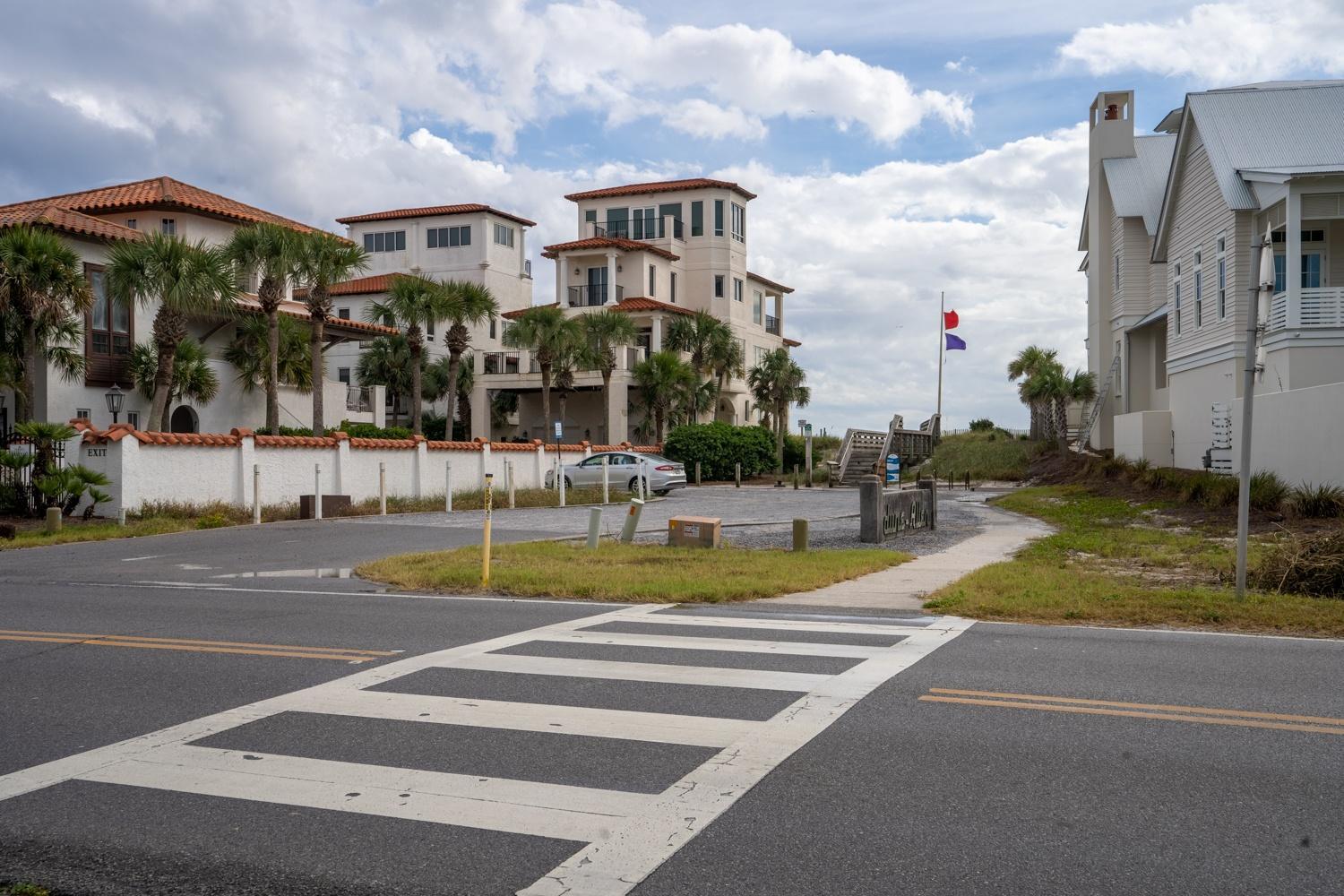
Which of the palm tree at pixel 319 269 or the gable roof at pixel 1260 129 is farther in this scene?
the palm tree at pixel 319 269

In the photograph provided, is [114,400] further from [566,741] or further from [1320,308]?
[1320,308]

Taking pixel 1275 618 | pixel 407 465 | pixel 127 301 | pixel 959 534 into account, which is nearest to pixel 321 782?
pixel 1275 618

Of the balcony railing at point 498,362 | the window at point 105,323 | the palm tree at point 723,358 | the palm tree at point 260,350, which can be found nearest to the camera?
the window at point 105,323

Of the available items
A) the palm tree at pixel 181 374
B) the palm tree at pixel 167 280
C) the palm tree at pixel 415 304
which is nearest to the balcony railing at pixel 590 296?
the palm tree at pixel 415 304

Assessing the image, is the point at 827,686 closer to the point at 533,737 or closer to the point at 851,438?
the point at 533,737

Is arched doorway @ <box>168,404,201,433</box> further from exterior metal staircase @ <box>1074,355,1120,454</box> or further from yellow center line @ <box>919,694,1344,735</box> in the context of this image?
yellow center line @ <box>919,694,1344,735</box>

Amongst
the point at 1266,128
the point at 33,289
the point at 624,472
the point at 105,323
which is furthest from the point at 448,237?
the point at 1266,128

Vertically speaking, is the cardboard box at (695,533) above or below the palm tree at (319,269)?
below

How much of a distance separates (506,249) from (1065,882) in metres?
63.7

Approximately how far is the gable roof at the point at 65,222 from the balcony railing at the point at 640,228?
3289cm

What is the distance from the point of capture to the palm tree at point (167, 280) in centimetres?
2983

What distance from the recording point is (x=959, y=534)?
21.1 metres

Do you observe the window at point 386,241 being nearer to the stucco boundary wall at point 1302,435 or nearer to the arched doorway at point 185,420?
the arched doorway at point 185,420

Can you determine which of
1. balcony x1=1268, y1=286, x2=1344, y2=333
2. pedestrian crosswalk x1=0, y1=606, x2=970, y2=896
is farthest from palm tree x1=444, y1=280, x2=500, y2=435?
pedestrian crosswalk x1=0, y1=606, x2=970, y2=896
